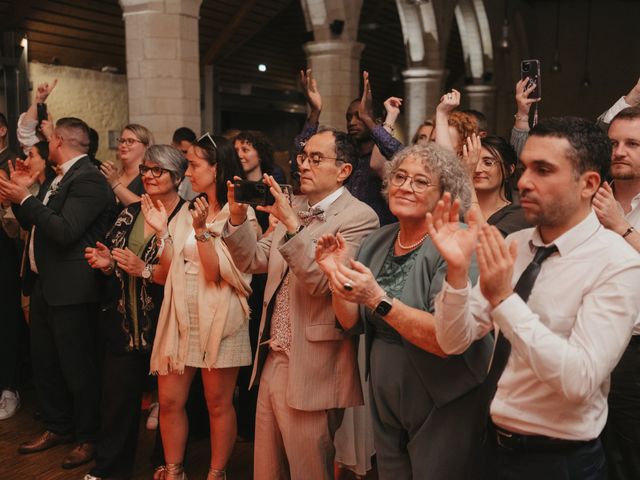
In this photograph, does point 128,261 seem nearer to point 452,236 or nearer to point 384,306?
point 384,306

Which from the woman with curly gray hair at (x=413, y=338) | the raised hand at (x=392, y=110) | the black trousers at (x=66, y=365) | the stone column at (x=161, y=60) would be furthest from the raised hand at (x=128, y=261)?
the stone column at (x=161, y=60)

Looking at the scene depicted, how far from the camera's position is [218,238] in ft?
9.38

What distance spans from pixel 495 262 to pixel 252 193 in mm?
1056

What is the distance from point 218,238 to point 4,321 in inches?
81.8

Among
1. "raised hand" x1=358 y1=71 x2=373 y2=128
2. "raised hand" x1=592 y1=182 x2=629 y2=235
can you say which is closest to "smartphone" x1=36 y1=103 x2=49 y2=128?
"raised hand" x1=358 y1=71 x2=373 y2=128

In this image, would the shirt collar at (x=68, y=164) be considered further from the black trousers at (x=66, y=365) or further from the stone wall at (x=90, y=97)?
the stone wall at (x=90, y=97)

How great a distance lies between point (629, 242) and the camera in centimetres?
202

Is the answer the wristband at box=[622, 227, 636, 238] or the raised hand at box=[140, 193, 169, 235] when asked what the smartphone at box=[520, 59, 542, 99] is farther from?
the raised hand at box=[140, 193, 169, 235]

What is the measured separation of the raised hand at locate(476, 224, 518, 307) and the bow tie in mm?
1050

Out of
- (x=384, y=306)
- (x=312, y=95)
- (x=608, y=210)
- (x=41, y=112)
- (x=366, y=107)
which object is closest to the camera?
(x=384, y=306)

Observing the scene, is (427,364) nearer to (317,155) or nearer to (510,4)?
(317,155)

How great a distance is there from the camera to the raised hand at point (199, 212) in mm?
2559

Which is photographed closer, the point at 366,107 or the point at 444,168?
the point at 444,168

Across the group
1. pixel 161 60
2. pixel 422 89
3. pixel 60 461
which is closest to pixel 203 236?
pixel 60 461
